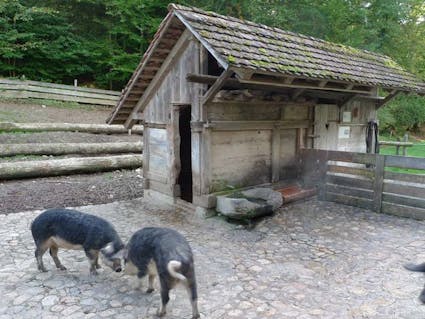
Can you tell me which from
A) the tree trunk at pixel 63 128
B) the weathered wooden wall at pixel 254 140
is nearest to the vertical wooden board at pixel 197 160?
the weathered wooden wall at pixel 254 140

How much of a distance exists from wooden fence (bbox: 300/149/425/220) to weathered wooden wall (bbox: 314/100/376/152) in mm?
820

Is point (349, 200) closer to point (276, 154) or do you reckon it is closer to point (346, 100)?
point (276, 154)

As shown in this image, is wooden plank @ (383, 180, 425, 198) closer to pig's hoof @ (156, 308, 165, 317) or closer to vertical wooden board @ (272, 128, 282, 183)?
vertical wooden board @ (272, 128, 282, 183)

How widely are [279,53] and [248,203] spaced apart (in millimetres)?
2926

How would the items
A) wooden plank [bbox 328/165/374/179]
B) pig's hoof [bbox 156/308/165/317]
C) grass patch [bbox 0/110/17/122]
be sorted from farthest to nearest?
grass patch [bbox 0/110/17/122] → wooden plank [bbox 328/165/374/179] → pig's hoof [bbox 156/308/165/317]

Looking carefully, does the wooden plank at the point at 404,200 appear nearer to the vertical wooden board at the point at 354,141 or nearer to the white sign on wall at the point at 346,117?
the vertical wooden board at the point at 354,141

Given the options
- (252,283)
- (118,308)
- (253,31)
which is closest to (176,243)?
(118,308)

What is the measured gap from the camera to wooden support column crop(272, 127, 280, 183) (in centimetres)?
815

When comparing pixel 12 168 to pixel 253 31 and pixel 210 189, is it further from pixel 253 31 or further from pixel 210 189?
pixel 253 31

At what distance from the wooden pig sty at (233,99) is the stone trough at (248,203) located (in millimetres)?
402

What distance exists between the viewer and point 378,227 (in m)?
6.64

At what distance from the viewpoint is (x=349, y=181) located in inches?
316

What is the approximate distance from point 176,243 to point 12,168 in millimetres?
7705

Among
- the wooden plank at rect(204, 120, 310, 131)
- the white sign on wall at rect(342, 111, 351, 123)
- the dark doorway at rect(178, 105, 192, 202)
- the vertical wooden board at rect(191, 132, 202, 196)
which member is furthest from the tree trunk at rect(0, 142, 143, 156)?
the white sign on wall at rect(342, 111, 351, 123)
